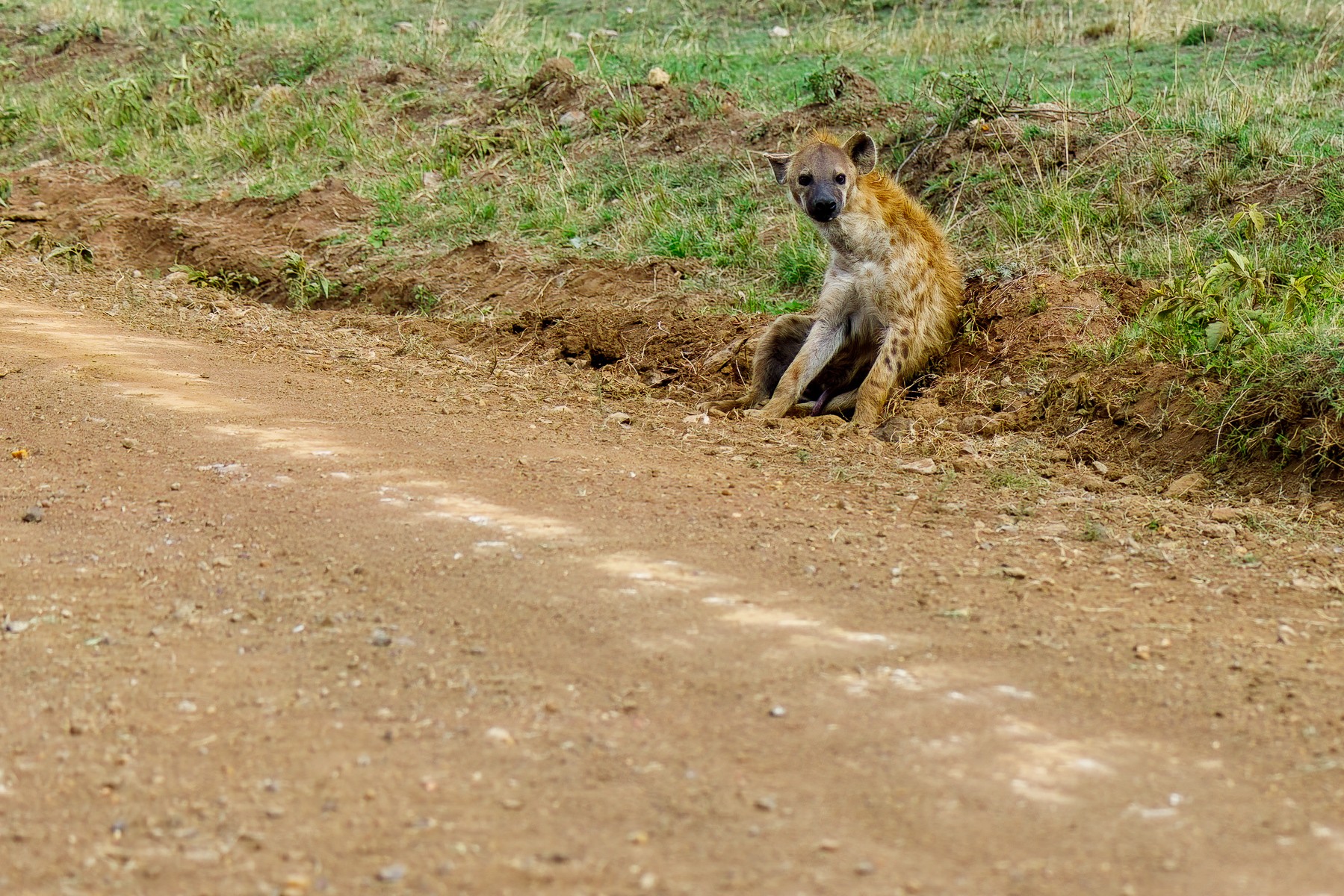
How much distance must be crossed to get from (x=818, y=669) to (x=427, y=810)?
3.00ft

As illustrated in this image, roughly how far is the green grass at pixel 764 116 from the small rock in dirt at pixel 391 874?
3.58m

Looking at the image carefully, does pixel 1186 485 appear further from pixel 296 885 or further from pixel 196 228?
pixel 196 228

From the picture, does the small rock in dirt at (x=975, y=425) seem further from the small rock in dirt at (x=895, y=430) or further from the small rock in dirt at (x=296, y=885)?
the small rock in dirt at (x=296, y=885)

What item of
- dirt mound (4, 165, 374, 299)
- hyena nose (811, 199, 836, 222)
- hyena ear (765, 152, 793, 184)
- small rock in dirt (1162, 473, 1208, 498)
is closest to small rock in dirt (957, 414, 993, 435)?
small rock in dirt (1162, 473, 1208, 498)

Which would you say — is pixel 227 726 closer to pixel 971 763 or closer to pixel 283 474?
pixel 971 763

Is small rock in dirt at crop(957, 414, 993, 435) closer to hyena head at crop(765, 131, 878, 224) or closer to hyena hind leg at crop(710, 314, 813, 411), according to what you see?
hyena hind leg at crop(710, 314, 813, 411)

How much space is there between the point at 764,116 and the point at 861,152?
110 inches

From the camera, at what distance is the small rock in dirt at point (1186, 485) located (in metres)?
4.72

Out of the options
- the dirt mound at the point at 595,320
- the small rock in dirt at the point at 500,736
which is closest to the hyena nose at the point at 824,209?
the dirt mound at the point at 595,320

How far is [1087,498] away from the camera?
14.8ft

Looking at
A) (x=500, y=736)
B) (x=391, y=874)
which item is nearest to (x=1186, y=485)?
(x=500, y=736)

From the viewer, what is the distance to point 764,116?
9.19 metres

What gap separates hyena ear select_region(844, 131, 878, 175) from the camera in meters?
6.46

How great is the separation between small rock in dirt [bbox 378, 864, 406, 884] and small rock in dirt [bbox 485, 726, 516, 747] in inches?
17.0
